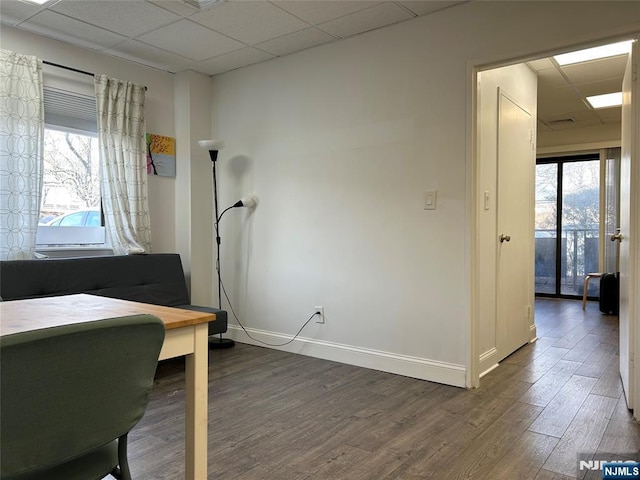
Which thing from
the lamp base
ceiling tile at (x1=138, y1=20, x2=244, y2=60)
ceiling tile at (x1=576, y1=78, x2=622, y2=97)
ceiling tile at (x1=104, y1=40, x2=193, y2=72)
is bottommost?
the lamp base

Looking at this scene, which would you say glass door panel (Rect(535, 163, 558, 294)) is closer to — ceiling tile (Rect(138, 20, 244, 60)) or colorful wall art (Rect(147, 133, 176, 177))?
ceiling tile (Rect(138, 20, 244, 60))

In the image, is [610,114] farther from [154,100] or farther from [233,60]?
[154,100]

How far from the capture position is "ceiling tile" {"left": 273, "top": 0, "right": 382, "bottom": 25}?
289 centimetres

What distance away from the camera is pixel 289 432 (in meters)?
2.29

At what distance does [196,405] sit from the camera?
4.84ft

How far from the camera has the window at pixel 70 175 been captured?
11.3 feet

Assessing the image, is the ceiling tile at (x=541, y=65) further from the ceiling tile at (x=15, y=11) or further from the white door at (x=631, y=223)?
the ceiling tile at (x=15, y=11)

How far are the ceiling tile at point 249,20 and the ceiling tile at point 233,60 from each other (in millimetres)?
281

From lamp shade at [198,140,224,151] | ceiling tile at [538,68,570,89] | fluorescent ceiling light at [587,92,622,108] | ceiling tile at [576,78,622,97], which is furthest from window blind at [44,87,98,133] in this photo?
fluorescent ceiling light at [587,92,622,108]

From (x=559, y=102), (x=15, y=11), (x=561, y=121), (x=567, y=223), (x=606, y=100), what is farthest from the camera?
(x=567, y=223)

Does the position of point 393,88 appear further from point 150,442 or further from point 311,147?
point 150,442

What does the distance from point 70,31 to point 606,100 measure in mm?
5315

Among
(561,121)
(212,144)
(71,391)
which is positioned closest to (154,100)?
(212,144)

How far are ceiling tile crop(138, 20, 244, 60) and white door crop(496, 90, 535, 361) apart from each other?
2.16 m
